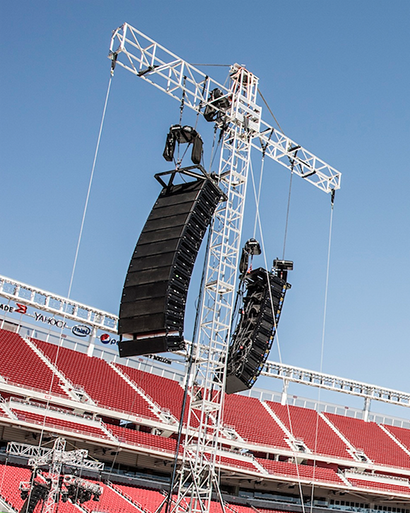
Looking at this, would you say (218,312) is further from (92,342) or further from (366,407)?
(366,407)

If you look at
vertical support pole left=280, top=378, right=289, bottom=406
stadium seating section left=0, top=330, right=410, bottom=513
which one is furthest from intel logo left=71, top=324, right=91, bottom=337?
vertical support pole left=280, top=378, right=289, bottom=406

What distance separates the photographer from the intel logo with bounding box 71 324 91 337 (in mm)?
33500

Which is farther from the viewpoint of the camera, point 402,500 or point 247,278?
point 402,500

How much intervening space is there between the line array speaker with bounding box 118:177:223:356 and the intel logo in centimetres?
2108

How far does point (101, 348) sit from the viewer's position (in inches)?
1373

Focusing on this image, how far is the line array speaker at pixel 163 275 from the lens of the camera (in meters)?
12.4

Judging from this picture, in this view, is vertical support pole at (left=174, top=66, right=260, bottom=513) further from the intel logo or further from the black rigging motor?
the intel logo

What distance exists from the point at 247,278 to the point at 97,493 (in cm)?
855

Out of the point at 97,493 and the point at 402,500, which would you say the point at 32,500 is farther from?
the point at 402,500

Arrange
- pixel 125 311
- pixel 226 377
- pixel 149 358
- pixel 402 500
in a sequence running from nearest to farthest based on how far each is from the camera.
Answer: pixel 125 311
pixel 226 377
pixel 402 500
pixel 149 358

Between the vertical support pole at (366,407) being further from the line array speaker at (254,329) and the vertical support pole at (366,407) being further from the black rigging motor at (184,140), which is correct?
the black rigging motor at (184,140)

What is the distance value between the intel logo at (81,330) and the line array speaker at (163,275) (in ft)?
69.2

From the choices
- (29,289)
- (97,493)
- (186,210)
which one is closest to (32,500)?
(97,493)

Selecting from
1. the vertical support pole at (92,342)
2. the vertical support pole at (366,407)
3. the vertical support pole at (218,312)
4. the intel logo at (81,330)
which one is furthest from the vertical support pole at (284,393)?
the vertical support pole at (218,312)
